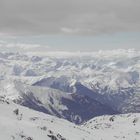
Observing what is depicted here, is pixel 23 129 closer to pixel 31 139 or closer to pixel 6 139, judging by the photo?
pixel 31 139

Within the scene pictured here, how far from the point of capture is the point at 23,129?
199250 millimetres

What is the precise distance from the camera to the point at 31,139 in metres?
187

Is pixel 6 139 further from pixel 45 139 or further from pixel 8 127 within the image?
pixel 45 139

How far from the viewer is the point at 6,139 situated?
555 feet

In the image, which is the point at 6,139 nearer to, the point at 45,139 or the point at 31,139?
the point at 31,139

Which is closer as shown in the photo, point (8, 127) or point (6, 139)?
point (6, 139)

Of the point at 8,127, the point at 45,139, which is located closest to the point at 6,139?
the point at 8,127

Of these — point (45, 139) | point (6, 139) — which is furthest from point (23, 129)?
→ point (6, 139)

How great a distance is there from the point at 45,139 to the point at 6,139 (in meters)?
33.6

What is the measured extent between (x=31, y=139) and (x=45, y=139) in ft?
43.9

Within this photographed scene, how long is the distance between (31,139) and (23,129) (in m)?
13.1

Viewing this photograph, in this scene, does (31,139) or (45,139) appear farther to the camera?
(45,139)

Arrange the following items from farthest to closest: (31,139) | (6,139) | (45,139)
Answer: (45,139) → (31,139) → (6,139)

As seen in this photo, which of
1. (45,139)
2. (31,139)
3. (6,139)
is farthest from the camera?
(45,139)
